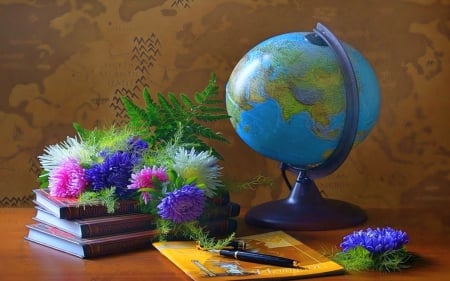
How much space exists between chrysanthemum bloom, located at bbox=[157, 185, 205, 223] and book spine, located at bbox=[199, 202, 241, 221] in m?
0.07

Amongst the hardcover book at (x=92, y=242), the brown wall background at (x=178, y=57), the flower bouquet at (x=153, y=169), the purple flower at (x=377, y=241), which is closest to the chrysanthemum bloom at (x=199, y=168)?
the flower bouquet at (x=153, y=169)

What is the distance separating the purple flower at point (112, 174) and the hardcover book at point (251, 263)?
0.11 m

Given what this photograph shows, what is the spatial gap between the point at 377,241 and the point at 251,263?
0.17m

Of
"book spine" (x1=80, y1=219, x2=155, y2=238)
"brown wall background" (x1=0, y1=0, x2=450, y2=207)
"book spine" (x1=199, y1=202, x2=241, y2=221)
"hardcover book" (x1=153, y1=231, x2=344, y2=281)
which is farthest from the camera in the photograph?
"brown wall background" (x1=0, y1=0, x2=450, y2=207)

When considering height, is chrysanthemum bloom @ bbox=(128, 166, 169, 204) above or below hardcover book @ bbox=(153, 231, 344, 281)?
above

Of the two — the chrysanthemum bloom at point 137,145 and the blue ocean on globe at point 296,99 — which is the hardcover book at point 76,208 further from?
the blue ocean on globe at point 296,99

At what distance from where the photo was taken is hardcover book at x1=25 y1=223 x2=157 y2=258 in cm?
103

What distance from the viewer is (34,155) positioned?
1.57 meters

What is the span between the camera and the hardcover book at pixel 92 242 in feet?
3.39

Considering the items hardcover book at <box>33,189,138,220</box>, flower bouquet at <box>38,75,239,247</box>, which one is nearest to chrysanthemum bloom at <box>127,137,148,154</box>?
flower bouquet at <box>38,75,239,247</box>

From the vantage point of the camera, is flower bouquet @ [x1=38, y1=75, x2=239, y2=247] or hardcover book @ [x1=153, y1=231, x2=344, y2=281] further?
flower bouquet @ [x1=38, y1=75, x2=239, y2=247]

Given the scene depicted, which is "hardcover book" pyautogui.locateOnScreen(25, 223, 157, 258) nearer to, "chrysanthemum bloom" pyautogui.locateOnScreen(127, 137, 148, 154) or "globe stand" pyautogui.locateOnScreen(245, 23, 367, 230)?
"chrysanthemum bloom" pyautogui.locateOnScreen(127, 137, 148, 154)

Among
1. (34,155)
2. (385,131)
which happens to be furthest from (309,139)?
(34,155)

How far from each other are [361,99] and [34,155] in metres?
0.73
